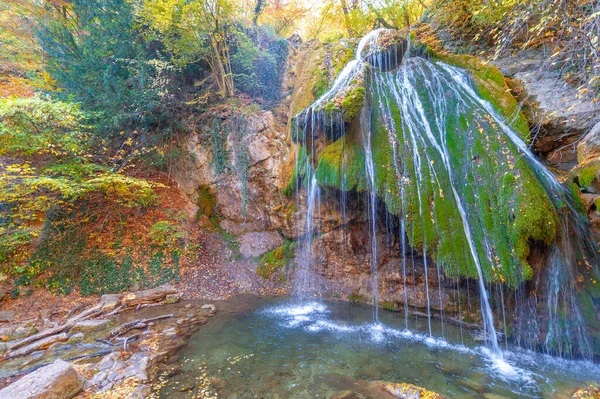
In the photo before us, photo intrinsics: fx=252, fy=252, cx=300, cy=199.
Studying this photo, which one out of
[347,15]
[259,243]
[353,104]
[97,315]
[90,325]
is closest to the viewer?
[90,325]

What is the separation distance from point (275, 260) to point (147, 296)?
12.7 feet

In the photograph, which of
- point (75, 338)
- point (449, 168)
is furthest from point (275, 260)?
point (449, 168)

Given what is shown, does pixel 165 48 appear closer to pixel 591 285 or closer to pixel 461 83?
pixel 461 83

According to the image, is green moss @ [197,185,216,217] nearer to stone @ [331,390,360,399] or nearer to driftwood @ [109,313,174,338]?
driftwood @ [109,313,174,338]

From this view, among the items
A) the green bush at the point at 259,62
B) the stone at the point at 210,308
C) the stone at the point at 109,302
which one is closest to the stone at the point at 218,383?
the stone at the point at 210,308

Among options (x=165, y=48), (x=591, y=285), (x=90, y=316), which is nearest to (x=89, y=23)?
(x=165, y=48)

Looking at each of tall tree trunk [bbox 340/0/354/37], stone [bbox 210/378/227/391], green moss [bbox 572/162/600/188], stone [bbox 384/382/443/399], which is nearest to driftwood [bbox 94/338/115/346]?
stone [bbox 210/378/227/391]

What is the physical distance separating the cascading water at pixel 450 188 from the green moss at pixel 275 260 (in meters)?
0.73

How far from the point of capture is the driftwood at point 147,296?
704 cm

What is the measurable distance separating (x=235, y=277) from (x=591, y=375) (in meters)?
8.09

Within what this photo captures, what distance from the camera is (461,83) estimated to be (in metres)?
6.60

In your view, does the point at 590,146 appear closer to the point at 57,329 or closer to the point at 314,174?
the point at 314,174

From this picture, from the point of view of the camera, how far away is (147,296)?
7.28 m

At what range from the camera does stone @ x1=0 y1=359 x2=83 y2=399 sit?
3.19 metres
